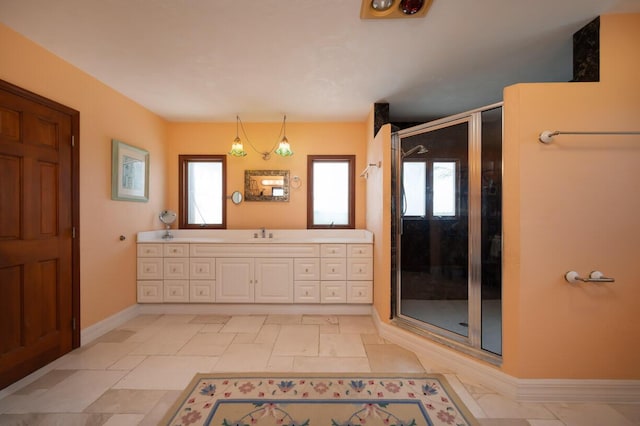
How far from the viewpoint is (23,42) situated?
6.43ft

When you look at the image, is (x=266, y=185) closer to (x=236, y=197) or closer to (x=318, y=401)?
(x=236, y=197)

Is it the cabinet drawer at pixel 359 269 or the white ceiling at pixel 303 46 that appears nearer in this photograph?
the white ceiling at pixel 303 46

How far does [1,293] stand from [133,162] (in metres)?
1.70

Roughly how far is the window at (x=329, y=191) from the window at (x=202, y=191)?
49.3 inches

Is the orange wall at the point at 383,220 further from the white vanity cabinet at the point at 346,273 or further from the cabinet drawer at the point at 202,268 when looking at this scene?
the cabinet drawer at the point at 202,268

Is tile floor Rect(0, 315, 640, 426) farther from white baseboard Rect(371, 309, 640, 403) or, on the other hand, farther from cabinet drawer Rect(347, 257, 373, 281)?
cabinet drawer Rect(347, 257, 373, 281)

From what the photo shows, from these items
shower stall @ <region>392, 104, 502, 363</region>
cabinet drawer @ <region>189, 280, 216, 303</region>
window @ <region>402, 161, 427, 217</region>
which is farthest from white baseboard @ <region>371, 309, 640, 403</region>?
cabinet drawer @ <region>189, 280, 216, 303</region>

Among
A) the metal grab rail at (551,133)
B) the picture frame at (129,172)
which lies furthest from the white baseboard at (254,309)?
the metal grab rail at (551,133)

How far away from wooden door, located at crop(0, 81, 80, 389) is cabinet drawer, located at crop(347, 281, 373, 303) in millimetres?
2680

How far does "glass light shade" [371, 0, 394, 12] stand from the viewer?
64.4 inches

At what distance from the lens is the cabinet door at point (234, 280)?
10.5ft

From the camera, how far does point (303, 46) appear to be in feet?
6.72

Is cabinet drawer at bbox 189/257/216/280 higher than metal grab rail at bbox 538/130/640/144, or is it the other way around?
metal grab rail at bbox 538/130/640/144

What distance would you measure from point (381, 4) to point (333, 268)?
2.52 meters
